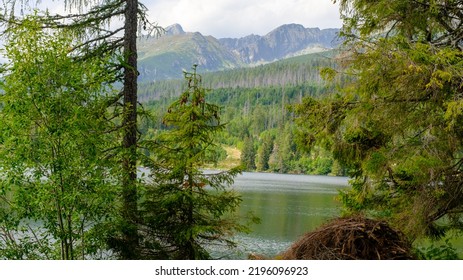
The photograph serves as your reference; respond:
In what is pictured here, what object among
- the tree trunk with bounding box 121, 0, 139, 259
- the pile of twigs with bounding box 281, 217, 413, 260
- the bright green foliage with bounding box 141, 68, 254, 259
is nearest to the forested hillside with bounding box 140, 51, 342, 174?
the tree trunk with bounding box 121, 0, 139, 259

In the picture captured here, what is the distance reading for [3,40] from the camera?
838 cm

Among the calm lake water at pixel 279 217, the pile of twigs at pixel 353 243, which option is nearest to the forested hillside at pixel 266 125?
the calm lake water at pixel 279 217

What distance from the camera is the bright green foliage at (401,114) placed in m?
6.16

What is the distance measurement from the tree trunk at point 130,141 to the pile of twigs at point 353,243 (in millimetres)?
3952

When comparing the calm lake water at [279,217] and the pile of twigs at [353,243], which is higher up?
the pile of twigs at [353,243]

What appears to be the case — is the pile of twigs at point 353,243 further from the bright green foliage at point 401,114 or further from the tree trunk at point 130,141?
the tree trunk at point 130,141

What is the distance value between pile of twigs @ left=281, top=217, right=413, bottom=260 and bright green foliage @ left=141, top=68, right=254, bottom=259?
3905mm

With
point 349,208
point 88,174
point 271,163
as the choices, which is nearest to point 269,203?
point 349,208

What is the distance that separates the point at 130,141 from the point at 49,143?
2.62 metres

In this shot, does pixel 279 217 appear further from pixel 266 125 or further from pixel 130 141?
pixel 266 125

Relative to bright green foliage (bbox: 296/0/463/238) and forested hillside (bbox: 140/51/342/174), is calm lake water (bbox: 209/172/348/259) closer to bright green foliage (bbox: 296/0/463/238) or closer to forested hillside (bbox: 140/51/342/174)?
forested hillside (bbox: 140/51/342/174)

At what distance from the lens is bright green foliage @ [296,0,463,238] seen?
6160 millimetres

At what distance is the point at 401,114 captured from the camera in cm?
692

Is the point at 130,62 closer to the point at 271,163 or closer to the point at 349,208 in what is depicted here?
the point at 349,208
